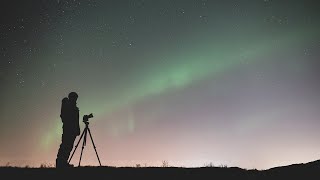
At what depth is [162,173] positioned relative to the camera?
11.1 metres

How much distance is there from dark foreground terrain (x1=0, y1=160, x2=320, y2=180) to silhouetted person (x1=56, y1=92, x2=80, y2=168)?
4.43 feet

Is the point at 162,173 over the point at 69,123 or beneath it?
beneath

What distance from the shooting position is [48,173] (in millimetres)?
10375

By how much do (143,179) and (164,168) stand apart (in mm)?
1482

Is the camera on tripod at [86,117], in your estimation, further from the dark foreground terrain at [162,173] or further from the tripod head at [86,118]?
the dark foreground terrain at [162,173]

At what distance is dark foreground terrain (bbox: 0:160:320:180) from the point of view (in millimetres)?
10227

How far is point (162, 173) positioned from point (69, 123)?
379cm

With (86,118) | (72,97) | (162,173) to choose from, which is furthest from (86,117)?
(162,173)

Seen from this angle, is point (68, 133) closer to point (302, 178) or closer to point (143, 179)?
point (143, 179)

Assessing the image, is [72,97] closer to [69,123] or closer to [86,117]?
[69,123]

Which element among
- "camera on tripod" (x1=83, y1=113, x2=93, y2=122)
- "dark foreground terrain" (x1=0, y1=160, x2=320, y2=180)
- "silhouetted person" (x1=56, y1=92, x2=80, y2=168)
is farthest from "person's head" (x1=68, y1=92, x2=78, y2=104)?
"dark foreground terrain" (x1=0, y1=160, x2=320, y2=180)

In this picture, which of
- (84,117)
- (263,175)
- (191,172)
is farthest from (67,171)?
(263,175)

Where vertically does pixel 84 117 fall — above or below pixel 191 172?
above

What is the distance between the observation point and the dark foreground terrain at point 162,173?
33.6 ft
